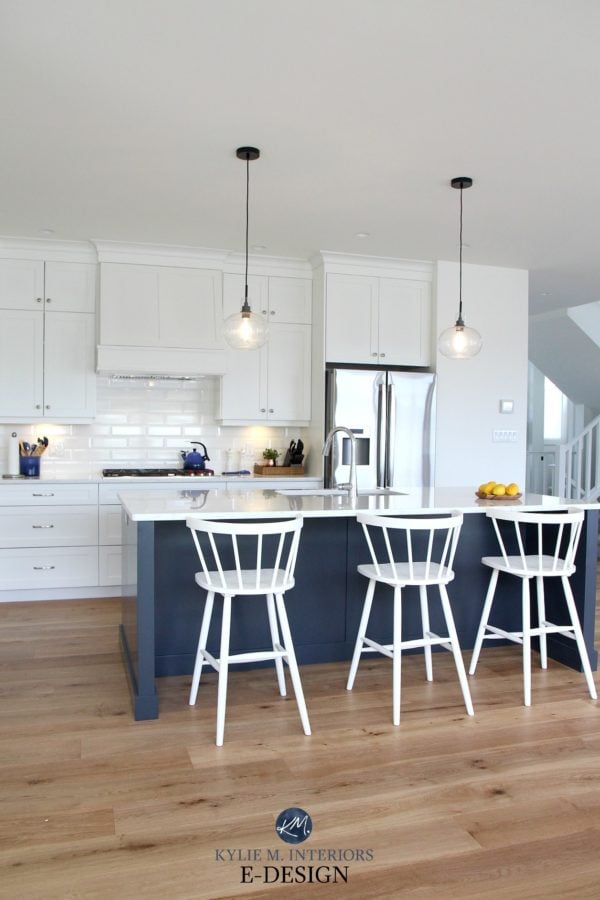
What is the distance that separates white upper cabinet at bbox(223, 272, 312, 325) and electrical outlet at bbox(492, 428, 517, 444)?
1.78 meters

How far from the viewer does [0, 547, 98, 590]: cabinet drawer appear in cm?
504

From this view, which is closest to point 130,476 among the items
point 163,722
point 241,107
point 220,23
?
point 163,722

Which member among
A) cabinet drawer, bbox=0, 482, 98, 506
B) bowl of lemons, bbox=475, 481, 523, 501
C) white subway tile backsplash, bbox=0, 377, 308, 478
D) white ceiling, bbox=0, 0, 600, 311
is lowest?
cabinet drawer, bbox=0, 482, 98, 506

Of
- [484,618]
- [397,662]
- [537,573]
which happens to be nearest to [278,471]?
[484,618]

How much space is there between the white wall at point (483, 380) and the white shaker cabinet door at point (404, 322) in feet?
0.42

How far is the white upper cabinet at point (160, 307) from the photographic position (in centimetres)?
535

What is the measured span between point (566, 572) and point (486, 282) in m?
3.12

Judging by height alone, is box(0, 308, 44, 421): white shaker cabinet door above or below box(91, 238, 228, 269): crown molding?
below

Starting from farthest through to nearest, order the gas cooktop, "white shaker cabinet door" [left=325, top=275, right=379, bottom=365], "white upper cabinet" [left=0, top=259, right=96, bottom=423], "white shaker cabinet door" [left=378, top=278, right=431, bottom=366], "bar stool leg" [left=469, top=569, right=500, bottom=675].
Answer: "white shaker cabinet door" [left=378, top=278, right=431, bottom=366] → "white shaker cabinet door" [left=325, top=275, right=379, bottom=365] → the gas cooktop → "white upper cabinet" [left=0, top=259, right=96, bottom=423] → "bar stool leg" [left=469, top=569, right=500, bottom=675]

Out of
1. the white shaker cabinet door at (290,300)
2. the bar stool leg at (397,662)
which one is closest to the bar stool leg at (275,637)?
the bar stool leg at (397,662)

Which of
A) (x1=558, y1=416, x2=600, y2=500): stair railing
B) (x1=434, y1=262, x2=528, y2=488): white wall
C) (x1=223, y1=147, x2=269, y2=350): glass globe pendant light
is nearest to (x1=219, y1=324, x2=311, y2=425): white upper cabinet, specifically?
(x1=434, y1=262, x2=528, y2=488): white wall

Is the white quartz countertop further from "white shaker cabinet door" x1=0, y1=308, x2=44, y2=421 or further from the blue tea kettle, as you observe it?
"white shaker cabinet door" x1=0, y1=308, x2=44, y2=421

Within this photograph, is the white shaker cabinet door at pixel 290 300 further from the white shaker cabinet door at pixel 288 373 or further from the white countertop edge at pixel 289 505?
the white countertop edge at pixel 289 505

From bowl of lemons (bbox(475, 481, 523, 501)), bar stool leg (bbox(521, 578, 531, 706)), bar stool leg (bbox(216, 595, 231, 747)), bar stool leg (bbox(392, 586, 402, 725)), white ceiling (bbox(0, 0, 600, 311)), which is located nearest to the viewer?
white ceiling (bbox(0, 0, 600, 311))
